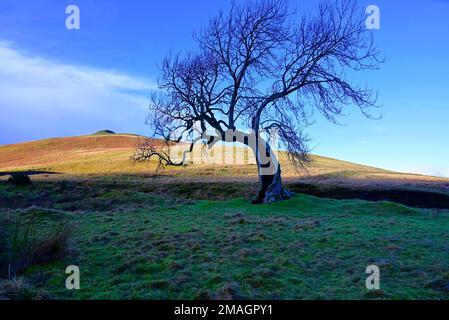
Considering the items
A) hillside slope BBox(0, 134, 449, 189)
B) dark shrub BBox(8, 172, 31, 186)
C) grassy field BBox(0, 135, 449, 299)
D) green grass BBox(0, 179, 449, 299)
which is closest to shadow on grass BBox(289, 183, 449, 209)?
hillside slope BBox(0, 134, 449, 189)

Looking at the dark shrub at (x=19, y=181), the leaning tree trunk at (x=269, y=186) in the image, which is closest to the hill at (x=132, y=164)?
the leaning tree trunk at (x=269, y=186)

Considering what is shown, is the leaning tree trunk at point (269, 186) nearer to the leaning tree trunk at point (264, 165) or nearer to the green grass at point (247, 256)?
the leaning tree trunk at point (264, 165)

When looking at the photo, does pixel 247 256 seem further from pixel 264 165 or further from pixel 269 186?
pixel 264 165

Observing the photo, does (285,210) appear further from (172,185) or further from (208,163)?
(208,163)

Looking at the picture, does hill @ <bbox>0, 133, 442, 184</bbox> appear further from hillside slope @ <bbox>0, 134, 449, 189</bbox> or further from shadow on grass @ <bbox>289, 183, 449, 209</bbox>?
shadow on grass @ <bbox>289, 183, 449, 209</bbox>

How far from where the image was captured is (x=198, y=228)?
14.2 meters

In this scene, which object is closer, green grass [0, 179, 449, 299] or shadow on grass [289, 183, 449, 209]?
green grass [0, 179, 449, 299]

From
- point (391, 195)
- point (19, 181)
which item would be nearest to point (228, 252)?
point (391, 195)

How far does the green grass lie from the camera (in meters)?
7.45

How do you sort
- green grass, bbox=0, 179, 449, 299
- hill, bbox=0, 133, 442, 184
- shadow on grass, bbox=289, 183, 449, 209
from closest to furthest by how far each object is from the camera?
1. green grass, bbox=0, 179, 449, 299
2. shadow on grass, bbox=289, 183, 449, 209
3. hill, bbox=0, 133, 442, 184

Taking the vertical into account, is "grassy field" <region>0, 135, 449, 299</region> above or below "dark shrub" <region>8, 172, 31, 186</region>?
below

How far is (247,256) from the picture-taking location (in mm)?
9742

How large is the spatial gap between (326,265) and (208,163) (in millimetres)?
46595
